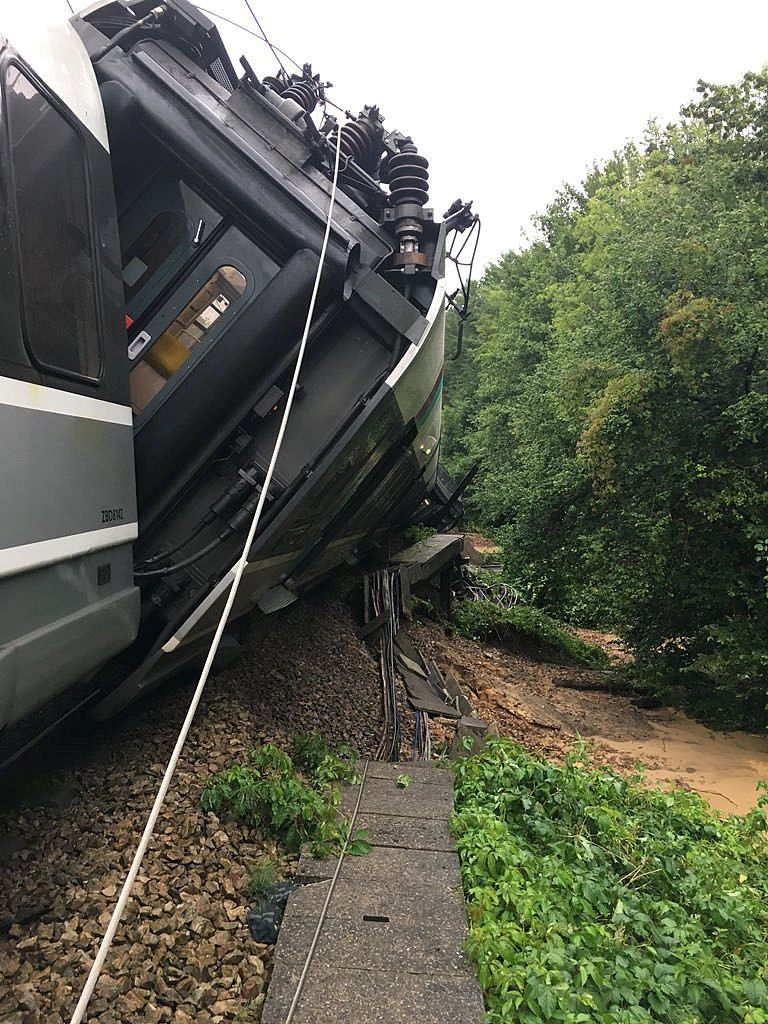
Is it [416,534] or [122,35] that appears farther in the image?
[416,534]

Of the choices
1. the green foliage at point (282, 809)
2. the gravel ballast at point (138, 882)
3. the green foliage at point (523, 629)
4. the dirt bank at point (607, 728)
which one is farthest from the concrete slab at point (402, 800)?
the green foliage at point (523, 629)

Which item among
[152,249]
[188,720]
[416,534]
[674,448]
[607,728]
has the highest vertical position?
[674,448]

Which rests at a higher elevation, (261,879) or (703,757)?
(261,879)

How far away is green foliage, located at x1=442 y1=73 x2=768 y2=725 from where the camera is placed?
9.56 metres

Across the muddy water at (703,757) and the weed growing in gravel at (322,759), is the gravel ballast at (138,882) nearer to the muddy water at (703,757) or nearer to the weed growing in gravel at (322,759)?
the weed growing in gravel at (322,759)

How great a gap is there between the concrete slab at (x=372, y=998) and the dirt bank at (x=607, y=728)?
5.50 m

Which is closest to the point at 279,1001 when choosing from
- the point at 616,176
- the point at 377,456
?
the point at 377,456

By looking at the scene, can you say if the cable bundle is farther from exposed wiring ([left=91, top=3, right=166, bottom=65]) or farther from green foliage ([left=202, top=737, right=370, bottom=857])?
exposed wiring ([left=91, top=3, right=166, bottom=65])

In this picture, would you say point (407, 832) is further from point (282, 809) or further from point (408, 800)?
point (282, 809)

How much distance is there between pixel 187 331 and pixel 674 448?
8304 millimetres

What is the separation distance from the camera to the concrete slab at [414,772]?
15.8ft

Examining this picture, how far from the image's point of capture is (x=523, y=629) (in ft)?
50.6

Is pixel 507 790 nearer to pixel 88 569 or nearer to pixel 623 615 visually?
pixel 88 569

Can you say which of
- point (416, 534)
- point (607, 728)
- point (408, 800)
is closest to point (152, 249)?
point (408, 800)
